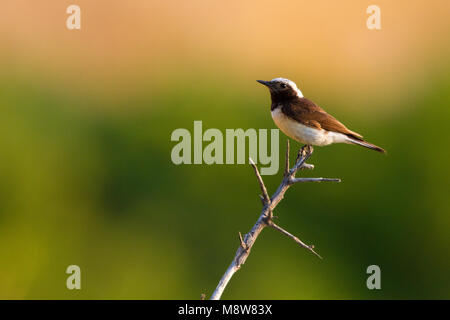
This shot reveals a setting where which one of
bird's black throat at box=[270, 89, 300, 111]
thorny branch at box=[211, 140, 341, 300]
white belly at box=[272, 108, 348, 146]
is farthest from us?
bird's black throat at box=[270, 89, 300, 111]

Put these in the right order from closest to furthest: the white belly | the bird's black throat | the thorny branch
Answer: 1. the thorny branch
2. the white belly
3. the bird's black throat

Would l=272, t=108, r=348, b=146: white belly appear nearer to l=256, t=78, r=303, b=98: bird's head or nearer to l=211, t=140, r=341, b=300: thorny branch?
l=256, t=78, r=303, b=98: bird's head

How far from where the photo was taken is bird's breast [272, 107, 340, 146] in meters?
5.45

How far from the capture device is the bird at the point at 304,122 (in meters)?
5.46

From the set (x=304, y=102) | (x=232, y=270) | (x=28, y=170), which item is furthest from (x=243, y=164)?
(x=232, y=270)

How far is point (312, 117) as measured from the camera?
5547 mm

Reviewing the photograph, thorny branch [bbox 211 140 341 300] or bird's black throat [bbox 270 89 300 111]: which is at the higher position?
bird's black throat [bbox 270 89 300 111]

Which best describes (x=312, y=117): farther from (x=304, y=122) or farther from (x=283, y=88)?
(x=283, y=88)

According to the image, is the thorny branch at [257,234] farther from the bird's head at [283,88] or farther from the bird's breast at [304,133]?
the bird's head at [283,88]

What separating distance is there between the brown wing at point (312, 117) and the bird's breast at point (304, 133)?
41 mm

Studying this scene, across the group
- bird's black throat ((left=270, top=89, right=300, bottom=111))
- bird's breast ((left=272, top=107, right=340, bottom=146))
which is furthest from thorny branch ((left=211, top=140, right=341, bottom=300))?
bird's black throat ((left=270, top=89, right=300, bottom=111))

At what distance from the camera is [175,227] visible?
8.12 metres

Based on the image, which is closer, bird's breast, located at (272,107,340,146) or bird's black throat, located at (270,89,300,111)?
bird's breast, located at (272,107,340,146)

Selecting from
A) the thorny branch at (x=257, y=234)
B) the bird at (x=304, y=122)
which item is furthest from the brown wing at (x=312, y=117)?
the thorny branch at (x=257, y=234)
